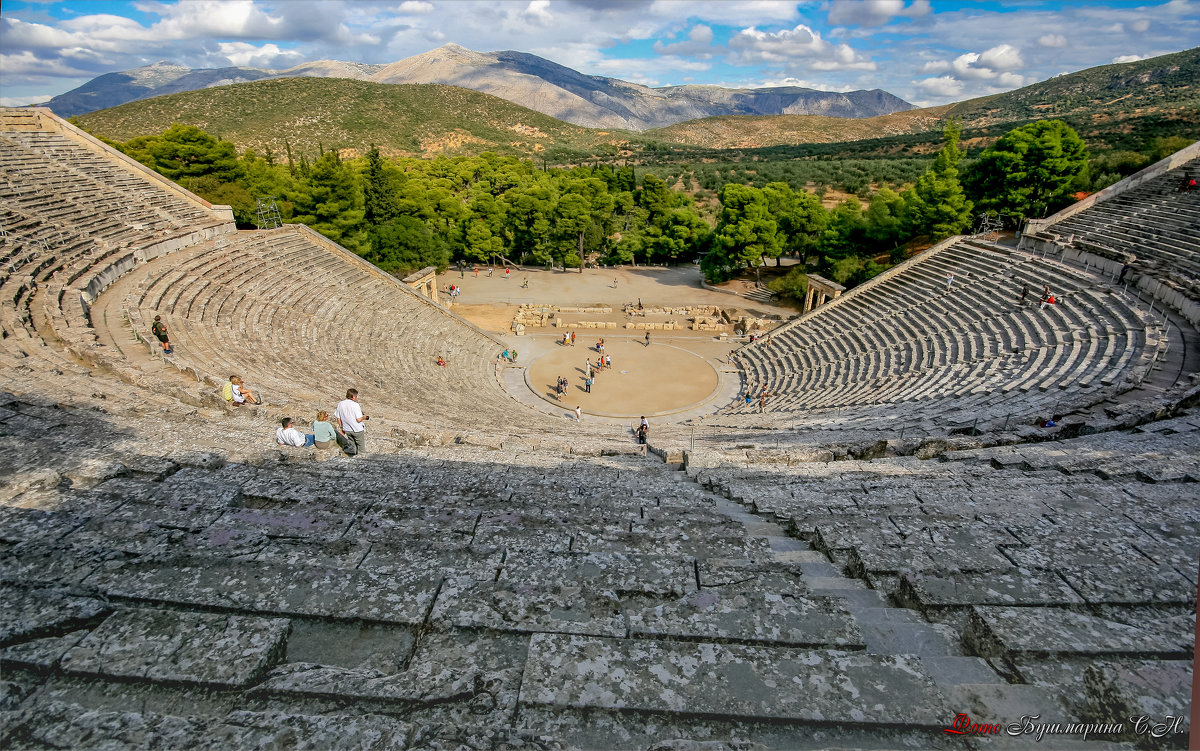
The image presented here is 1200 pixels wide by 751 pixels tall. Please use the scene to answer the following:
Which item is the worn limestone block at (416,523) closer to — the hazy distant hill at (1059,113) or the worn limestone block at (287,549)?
the worn limestone block at (287,549)

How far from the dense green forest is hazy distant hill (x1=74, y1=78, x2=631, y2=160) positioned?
132 feet

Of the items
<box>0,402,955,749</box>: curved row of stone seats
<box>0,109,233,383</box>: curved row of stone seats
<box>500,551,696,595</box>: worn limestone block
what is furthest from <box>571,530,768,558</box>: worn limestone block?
<box>0,109,233,383</box>: curved row of stone seats

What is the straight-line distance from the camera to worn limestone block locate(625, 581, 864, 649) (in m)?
2.71

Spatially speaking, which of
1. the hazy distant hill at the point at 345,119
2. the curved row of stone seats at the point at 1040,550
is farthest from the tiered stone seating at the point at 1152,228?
the hazy distant hill at the point at 345,119

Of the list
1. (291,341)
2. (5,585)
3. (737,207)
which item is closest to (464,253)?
(737,207)

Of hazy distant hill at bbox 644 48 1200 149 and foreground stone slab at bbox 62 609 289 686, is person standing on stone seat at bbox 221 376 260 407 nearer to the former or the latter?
foreground stone slab at bbox 62 609 289 686

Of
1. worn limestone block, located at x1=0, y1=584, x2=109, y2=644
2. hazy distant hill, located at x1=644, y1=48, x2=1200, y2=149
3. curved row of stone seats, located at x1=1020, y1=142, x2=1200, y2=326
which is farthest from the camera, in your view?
hazy distant hill, located at x1=644, y1=48, x2=1200, y2=149

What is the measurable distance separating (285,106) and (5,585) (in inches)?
4036

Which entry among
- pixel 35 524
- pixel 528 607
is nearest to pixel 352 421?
pixel 35 524

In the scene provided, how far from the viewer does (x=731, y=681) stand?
240 cm

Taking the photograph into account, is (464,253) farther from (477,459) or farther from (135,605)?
(135,605)

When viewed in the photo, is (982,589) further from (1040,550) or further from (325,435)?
(325,435)

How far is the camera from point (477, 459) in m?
7.66

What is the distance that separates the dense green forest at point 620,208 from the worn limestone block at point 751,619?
2988 centimetres
